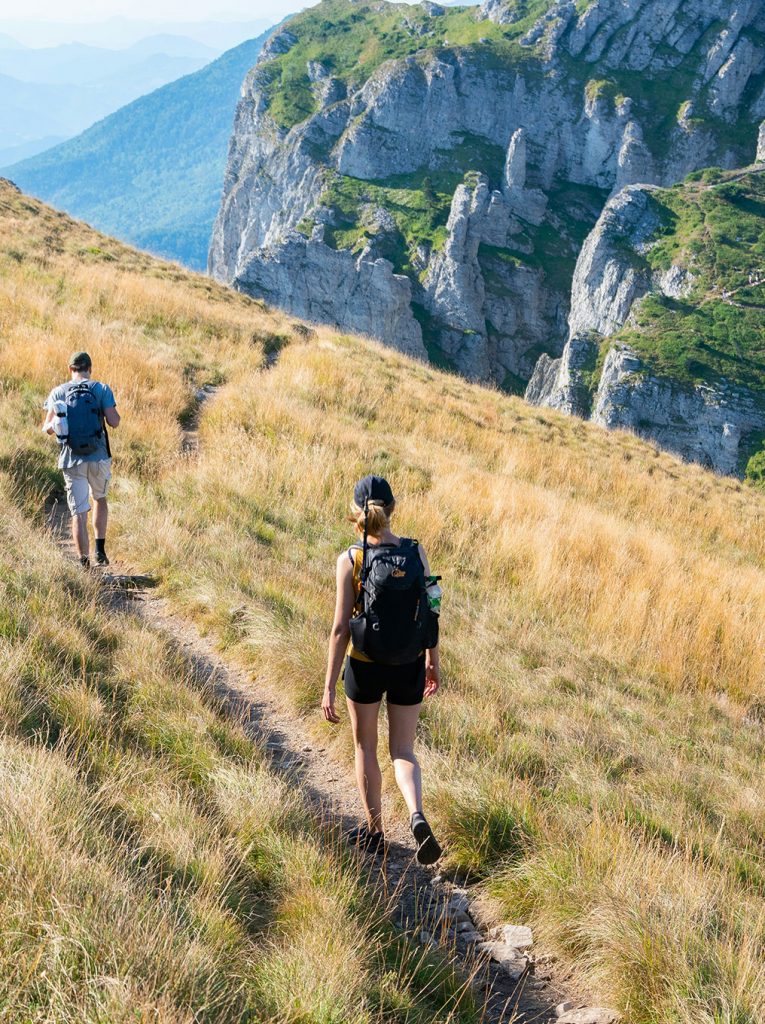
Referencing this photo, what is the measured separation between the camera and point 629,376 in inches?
3056

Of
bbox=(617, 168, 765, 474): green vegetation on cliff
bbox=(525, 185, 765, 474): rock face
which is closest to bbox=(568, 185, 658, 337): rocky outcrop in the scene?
bbox=(525, 185, 765, 474): rock face

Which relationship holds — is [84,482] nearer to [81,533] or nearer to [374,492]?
[81,533]

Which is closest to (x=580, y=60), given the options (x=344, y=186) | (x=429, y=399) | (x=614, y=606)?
(x=344, y=186)

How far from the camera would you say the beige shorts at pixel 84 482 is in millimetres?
6648

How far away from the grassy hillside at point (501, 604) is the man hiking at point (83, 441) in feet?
1.65

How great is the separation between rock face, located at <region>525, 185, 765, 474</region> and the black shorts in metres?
66.2

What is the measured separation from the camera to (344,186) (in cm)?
11888

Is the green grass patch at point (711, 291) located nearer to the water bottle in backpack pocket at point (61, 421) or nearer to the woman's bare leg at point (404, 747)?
the water bottle in backpack pocket at point (61, 421)

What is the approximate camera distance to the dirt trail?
2.92 meters

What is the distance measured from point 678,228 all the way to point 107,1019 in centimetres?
10619

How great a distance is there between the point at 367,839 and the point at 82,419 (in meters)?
4.69

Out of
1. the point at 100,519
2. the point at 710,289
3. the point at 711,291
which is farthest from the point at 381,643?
the point at 710,289

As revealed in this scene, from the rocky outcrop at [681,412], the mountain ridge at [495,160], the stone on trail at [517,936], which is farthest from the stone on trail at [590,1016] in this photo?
the mountain ridge at [495,160]

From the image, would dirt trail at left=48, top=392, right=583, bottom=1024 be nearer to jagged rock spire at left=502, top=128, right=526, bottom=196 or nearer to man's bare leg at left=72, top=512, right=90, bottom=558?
man's bare leg at left=72, top=512, right=90, bottom=558
